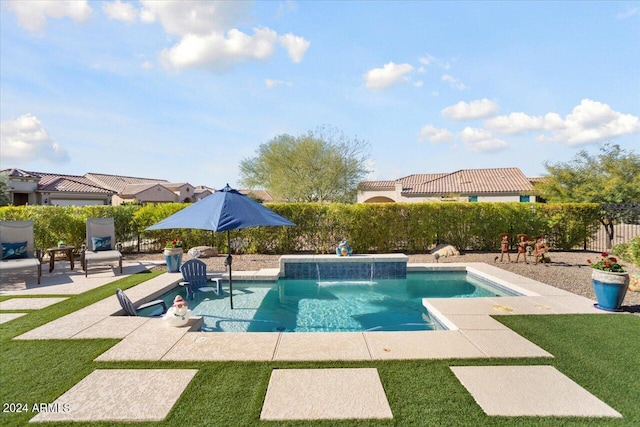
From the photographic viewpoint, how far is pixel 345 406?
3.20m

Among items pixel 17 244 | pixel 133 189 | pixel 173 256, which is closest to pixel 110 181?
pixel 133 189

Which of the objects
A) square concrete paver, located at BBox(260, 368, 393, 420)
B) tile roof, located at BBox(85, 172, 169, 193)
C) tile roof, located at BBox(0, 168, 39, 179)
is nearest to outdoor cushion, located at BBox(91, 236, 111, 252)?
square concrete paver, located at BBox(260, 368, 393, 420)

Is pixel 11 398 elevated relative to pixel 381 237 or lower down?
lower down

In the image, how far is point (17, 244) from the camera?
9.20 metres

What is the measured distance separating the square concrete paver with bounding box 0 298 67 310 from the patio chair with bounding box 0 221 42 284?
6.26ft

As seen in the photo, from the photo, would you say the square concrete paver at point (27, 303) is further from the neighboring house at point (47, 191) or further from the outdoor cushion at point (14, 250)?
the neighboring house at point (47, 191)

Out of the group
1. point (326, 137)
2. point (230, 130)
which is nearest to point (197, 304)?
point (230, 130)

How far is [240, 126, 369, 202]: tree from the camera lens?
89.7 ft

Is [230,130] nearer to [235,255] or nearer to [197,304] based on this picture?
[235,255]

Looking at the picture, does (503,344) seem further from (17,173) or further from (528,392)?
(17,173)

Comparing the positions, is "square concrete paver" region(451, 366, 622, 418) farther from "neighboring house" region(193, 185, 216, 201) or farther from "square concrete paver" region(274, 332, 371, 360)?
"neighboring house" region(193, 185, 216, 201)

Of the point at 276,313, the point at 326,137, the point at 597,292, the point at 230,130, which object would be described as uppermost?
the point at 326,137

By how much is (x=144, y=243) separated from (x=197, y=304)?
8.69 metres

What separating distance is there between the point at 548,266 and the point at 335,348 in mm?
9702
